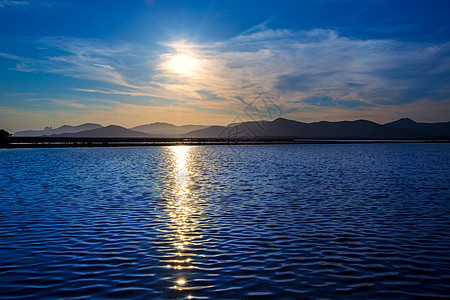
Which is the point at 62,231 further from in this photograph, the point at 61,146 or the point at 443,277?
the point at 61,146

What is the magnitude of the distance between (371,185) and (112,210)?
2653cm

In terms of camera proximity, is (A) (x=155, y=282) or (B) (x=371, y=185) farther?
Result: (B) (x=371, y=185)

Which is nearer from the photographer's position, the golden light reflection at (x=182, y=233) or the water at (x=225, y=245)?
the water at (x=225, y=245)

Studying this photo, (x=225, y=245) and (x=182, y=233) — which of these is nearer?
(x=225, y=245)

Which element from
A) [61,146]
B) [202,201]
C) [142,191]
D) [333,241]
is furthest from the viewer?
[61,146]

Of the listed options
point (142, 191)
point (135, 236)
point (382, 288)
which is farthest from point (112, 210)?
point (382, 288)

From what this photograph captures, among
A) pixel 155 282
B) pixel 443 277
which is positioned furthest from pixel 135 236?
pixel 443 277

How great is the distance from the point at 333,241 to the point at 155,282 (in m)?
8.86

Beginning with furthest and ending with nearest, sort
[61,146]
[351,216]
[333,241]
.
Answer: [61,146] < [351,216] < [333,241]

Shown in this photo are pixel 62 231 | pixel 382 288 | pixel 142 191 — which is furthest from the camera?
pixel 142 191

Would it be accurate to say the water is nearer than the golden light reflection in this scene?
Yes

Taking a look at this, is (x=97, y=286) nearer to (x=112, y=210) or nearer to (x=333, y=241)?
(x=333, y=241)

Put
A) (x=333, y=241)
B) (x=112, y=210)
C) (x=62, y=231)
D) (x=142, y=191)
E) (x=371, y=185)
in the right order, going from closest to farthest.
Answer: (x=333, y=241), (x=62, y=231), (x=112, y=210), (x=142, y=191), (x=371, y=185)

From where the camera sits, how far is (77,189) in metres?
35.2
